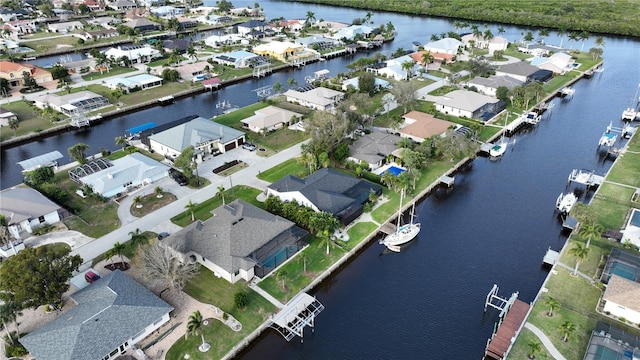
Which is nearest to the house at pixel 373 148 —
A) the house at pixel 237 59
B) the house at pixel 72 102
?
the house at pixel 72 102

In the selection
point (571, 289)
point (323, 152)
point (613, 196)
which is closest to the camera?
point (571, 289)

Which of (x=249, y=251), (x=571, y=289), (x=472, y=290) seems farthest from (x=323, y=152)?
(x=571, y=289)

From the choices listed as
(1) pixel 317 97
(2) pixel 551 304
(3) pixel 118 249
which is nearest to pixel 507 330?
(2) pixel 551 304

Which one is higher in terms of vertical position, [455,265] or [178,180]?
[178,180]

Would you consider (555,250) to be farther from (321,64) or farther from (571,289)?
(321,64)

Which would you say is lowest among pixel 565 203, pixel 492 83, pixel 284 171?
pixel 565 203

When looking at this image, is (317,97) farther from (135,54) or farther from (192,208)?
(135,54)
